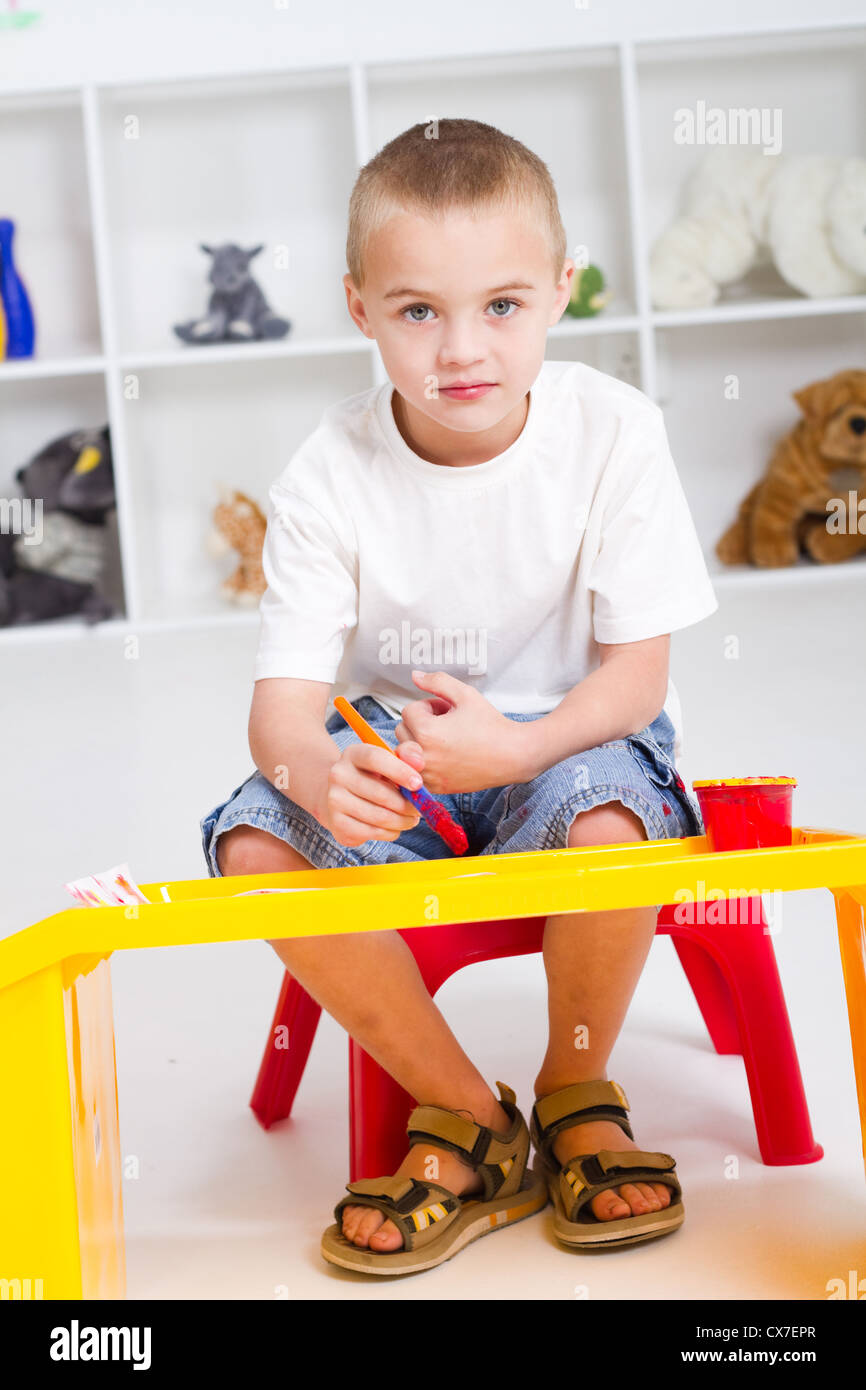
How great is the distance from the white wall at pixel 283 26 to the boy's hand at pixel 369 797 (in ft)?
9.10

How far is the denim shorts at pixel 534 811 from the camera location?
83cm

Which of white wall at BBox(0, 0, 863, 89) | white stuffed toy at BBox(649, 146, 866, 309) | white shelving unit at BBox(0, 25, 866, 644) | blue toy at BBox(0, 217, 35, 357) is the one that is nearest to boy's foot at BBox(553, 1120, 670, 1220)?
white shelving unit at BBox(0, 25, 866, 644)

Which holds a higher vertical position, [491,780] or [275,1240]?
[491,780]

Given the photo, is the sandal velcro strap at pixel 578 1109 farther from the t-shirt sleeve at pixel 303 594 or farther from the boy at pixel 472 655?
the t-shirt sleeve at pixel 303 594

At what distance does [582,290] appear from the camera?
10.2 feet

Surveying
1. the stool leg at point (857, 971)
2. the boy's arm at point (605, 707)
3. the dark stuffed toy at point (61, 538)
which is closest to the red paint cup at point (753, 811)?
the stool leg at point (857, 971)

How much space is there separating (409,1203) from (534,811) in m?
0.23

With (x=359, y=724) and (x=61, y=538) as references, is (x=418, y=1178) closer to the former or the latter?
(x=359, y=724)

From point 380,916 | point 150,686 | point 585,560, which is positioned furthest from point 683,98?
point 380,916

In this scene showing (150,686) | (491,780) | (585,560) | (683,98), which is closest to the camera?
(491,780)

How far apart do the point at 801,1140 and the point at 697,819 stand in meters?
0.20

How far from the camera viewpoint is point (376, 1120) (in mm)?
874

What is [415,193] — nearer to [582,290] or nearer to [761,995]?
[761,995]

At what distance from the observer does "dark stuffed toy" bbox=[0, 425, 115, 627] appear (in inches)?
124
